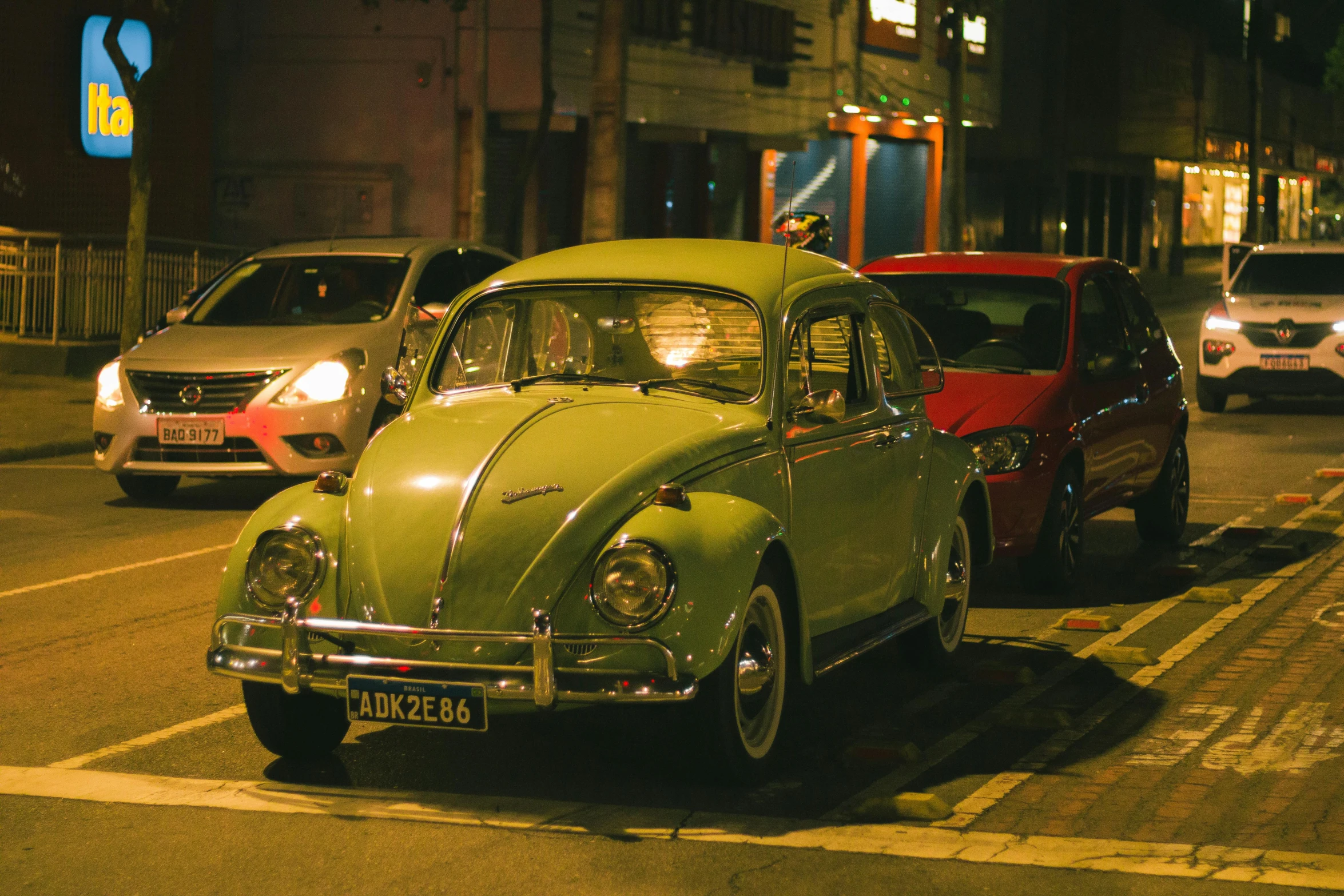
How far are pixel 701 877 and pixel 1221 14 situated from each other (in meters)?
63.1

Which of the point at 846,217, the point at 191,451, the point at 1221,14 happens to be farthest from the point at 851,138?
the point at 191,451

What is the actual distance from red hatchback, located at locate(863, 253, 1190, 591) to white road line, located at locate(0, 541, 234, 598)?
390cm

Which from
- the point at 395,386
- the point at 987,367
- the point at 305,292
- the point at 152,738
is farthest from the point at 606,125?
the point at 152,738

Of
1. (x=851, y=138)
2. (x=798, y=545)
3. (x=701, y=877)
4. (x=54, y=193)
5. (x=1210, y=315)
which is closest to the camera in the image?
(x=701, y=877)

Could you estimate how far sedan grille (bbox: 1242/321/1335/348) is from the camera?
64.1ft

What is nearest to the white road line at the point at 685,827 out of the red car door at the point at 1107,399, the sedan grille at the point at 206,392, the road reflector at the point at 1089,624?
the road reflector at the point at 1089,624

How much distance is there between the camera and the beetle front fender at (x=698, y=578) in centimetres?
575

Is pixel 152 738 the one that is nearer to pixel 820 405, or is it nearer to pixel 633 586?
pixel 633 586

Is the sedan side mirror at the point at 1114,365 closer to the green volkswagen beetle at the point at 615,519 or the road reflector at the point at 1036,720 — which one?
the green volkswagen beetle at the point at 615,519

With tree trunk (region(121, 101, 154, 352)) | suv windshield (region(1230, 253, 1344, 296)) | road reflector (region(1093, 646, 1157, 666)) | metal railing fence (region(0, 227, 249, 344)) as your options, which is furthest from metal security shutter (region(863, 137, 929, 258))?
road reflector (region(1093, 646, 1157, 666))

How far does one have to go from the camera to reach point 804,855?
18.0 feet

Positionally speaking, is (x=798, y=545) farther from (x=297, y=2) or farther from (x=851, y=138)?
(x=851, y=138)

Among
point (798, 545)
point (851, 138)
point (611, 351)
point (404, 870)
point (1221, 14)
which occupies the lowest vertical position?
point (404, 870)

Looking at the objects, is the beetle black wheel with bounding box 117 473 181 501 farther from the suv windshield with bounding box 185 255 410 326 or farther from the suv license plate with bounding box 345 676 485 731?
the suv license plate with bounding box 345 676 485 731
